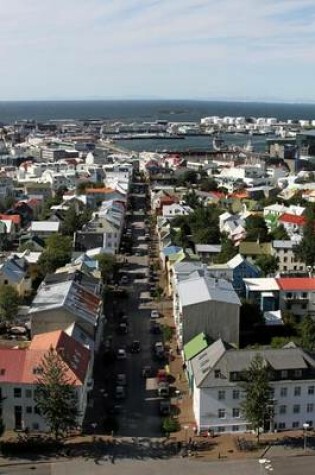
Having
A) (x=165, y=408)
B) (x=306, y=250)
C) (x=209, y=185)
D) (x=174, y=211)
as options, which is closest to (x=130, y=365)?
(x=165, y=408)

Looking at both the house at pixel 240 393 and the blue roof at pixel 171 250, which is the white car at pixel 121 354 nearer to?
the house at pixel 240 393

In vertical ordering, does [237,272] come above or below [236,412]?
above

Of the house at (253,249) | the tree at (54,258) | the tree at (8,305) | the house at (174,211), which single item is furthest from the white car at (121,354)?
the house at (174,211)

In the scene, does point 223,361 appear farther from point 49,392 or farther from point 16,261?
point 16,261

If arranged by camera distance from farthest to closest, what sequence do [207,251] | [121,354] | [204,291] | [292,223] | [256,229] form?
[292,223] → [256,229] → [207,251] → [121,354] → [204,291]

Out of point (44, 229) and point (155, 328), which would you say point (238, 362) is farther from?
point (44, 229)

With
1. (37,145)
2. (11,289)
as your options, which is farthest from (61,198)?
(37,145)

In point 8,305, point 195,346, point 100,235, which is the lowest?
point 195,346

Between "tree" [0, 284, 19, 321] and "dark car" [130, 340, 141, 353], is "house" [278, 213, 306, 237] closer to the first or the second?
"dark car" [130, 340, 141, 353]
